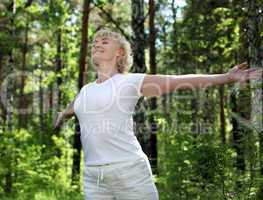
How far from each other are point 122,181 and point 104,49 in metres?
0.99

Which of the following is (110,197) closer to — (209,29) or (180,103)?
(209,29)

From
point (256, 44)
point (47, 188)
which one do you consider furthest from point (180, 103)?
point (256, 44)

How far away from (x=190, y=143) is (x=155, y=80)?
4.38 meters

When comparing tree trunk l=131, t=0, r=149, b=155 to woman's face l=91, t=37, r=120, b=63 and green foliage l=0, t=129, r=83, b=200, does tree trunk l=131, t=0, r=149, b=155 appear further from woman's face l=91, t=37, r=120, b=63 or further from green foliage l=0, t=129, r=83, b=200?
woman's face l=91, t=37, r=120, b=63

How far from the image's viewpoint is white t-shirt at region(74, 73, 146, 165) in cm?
340

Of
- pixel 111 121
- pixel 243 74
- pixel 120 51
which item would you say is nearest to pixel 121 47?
pixel 120 51

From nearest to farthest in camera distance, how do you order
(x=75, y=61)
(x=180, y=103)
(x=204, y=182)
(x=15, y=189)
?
1. (x=204, y=182)
2. (x=15, y=189)
3. (x=180, y=103)
4. (x=75, y=61)

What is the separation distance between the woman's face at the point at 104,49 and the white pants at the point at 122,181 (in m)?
0.80

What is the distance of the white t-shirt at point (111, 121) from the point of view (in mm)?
3396

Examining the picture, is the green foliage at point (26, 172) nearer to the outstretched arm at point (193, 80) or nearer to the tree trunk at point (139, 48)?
the tree trunk at point (139, 48)

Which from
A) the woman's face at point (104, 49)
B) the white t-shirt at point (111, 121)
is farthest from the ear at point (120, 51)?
the white t-shirt at point (111, 121)

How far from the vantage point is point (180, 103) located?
26.4 m

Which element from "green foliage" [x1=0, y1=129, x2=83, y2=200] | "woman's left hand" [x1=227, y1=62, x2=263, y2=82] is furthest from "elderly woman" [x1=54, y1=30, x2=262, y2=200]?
"green foliage" [x1=0, y1=129, x2=83, y2=200]

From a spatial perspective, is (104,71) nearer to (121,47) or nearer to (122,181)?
(121,47)
